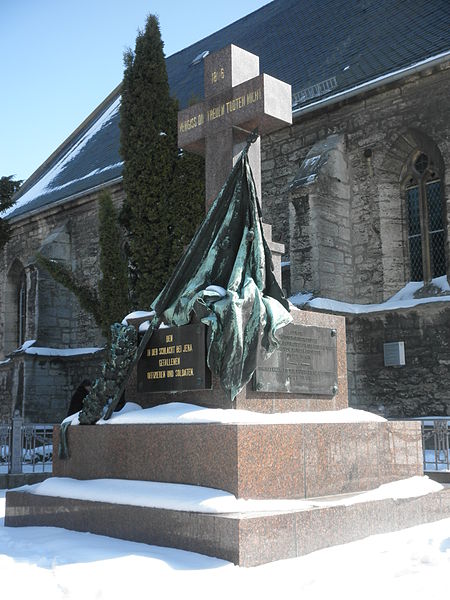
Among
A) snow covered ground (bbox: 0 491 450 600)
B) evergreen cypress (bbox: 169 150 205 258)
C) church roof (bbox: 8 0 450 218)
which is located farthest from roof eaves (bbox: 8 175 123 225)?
snow covered ground (bbox: 0 491 450 600)

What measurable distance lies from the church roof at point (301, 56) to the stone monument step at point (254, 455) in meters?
9.83

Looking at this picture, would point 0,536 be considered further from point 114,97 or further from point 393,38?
point 114,97

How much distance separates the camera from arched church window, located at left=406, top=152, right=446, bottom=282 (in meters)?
13.7

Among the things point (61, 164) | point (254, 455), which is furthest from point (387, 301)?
point (61, 164)

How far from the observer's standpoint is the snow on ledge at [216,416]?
15.8ft

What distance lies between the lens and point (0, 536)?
5180mm

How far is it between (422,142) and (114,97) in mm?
16979

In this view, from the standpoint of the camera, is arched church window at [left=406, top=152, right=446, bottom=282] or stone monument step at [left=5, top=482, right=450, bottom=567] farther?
arched church window at [left=406, top=152, right=446, bottom=282]

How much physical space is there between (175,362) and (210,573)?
2.00 m

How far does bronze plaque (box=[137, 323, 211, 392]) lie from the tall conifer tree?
7581 mm

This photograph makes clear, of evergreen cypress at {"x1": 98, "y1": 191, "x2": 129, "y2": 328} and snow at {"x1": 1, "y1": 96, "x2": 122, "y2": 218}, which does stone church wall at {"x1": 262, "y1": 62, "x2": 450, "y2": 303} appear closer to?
evergreen cypress at {"x1": 98, "y1": 191, "x2": 129, "y2": 328}

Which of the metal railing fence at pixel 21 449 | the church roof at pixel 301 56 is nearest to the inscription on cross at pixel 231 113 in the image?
the metal railing fence at pixel 21 449

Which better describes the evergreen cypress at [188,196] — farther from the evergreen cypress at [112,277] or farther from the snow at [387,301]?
the snow at [387,301]

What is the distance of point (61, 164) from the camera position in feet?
86.3
